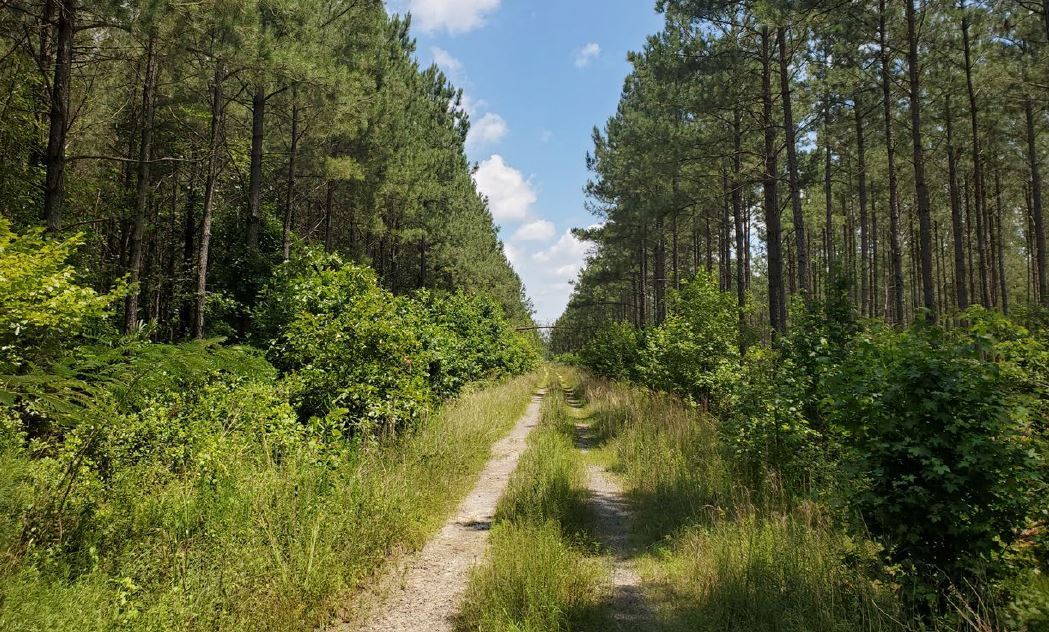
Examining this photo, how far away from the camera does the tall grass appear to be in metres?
3.36

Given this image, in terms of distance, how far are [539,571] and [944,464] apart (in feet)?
9.87

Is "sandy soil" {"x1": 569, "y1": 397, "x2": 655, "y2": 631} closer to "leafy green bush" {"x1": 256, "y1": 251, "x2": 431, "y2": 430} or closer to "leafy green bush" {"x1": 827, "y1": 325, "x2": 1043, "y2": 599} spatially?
"leafy green bush" {"x1": 827, "y1": 325, "x2": 1043, "y2": 599}

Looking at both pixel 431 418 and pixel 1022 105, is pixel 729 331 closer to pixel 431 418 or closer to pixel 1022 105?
pixel 431 418

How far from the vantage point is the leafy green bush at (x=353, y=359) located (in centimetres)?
727

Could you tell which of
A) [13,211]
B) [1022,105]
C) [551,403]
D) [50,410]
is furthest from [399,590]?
[1022,105]

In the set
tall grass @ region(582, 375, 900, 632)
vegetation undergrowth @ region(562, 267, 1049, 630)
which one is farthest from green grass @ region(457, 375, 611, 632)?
vegetation undergrowth @ region(562, 267, 1049, 630)

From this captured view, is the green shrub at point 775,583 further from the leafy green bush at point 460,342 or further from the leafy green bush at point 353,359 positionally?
the leafy green bush at point 460,342

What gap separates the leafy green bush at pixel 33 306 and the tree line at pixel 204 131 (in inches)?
79.4

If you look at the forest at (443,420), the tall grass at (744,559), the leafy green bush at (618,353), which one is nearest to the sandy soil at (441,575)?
the forest at (443,420)

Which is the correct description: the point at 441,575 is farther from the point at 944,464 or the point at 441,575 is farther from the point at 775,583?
the point at 944,464

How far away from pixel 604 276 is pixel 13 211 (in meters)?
26.6

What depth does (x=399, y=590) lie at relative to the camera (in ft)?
14.2

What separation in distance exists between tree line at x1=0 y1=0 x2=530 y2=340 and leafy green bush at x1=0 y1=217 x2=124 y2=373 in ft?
6.61

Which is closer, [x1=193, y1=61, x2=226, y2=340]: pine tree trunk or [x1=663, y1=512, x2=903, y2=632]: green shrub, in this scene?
[x1=663, y1=512, x2=903, y2=632]: green shrub
